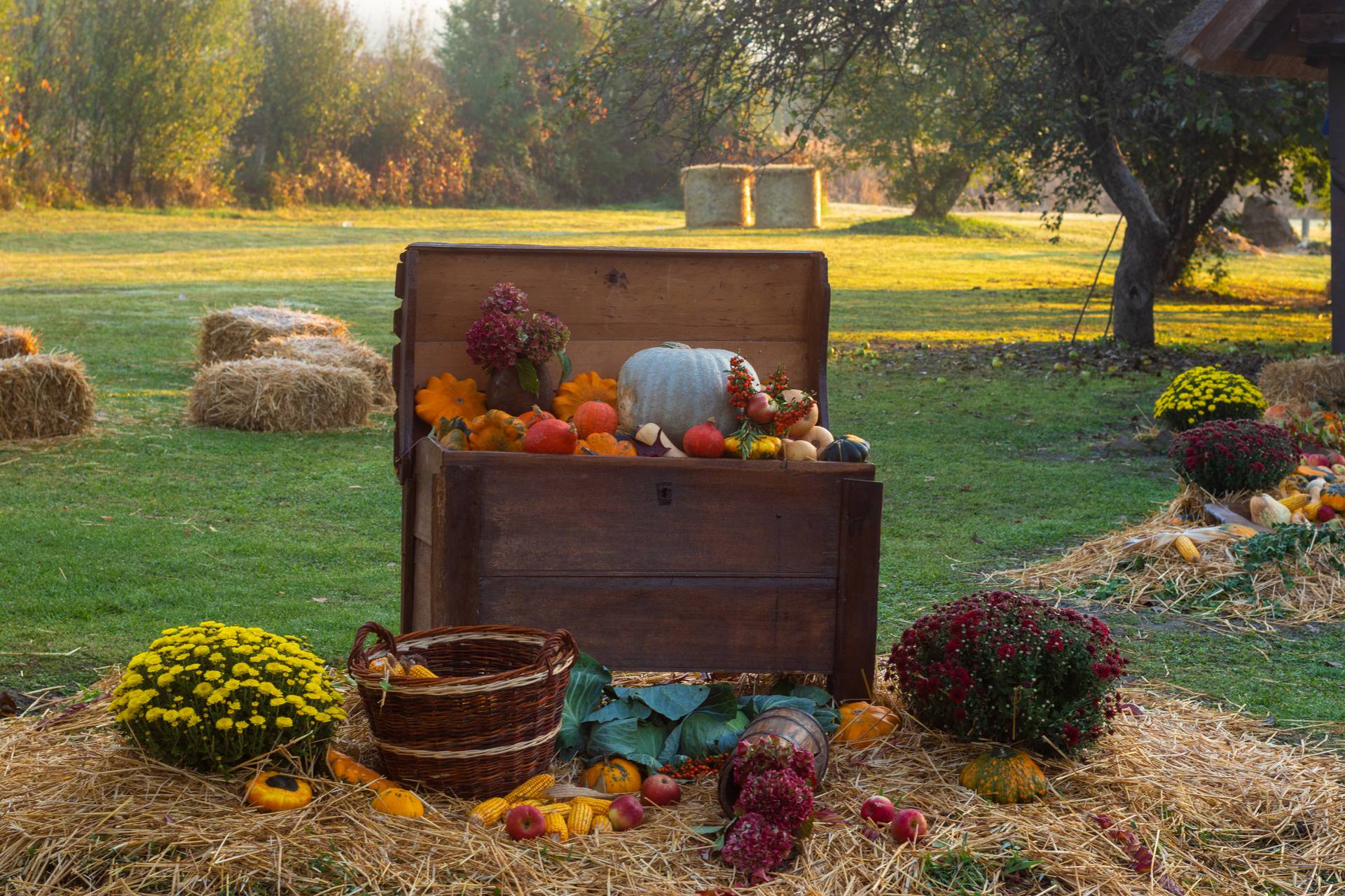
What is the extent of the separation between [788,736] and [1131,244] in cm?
1120

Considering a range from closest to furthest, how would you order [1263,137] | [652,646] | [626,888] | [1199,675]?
1. [626,888]
2. [652,646]
3. [1199,675]
4. [1263,137]

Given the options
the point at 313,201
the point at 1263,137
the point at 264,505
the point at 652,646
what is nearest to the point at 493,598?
the point at 652,646

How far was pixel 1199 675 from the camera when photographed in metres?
4.62

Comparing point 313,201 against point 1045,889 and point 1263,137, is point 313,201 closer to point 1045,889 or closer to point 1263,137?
point 1263,137

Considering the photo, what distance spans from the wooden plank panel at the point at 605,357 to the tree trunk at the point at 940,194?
28262 millimetres

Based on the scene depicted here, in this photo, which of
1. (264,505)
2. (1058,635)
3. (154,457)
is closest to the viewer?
(1058,635)

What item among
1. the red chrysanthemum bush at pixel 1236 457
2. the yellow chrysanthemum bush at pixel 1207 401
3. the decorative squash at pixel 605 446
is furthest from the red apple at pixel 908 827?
the yellow chrysanthemum bush at pixel 1207 401

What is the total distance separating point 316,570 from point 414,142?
101 feet

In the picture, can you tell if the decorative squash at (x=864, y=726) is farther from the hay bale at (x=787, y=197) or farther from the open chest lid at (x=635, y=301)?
the hay bale at (x=787, y=197)

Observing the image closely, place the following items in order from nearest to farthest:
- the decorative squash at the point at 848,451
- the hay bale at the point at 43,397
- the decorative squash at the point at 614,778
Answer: the decorative squash at the point at 614,778, the decorative squash at the point at 848,451, the hay bale at the point at 43,397

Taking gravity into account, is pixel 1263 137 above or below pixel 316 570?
above

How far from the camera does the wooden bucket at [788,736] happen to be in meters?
3.24

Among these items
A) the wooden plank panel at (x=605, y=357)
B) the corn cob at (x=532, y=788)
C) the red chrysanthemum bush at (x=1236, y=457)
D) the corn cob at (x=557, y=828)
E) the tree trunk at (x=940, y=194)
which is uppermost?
the tree trunk at (x=940, y=194)

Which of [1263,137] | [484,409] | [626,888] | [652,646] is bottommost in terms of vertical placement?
[626,888]
